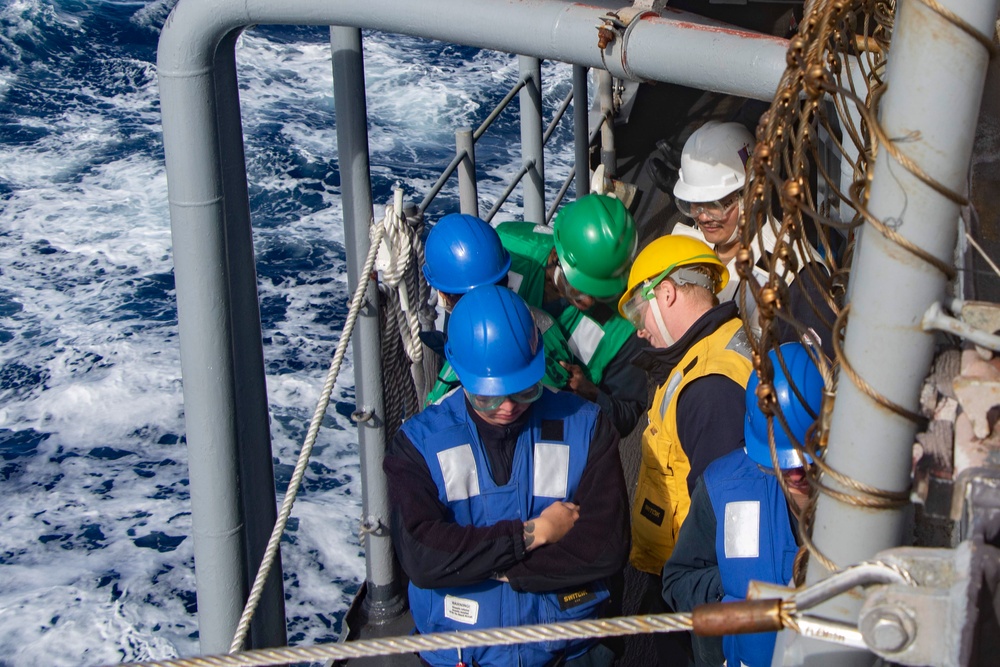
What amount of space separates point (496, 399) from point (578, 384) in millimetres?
827

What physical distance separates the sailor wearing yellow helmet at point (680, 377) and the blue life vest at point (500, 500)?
259 millimetres

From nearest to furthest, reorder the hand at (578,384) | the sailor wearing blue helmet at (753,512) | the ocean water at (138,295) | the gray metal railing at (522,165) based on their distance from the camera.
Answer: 1. the sailor wearing blue helmet at (753,512)
2. the hand at (578,384)
3. the gray metal railing at (522,165)
4. the ocean water at (138,295)

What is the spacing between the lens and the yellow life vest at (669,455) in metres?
2.92

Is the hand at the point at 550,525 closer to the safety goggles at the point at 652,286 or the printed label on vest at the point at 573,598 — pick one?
the printed label on vest at the point at 573,598

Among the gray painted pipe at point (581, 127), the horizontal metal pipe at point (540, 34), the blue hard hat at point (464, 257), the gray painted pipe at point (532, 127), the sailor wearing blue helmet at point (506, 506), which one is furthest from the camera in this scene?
the gray painted pipe at point (581, 127)

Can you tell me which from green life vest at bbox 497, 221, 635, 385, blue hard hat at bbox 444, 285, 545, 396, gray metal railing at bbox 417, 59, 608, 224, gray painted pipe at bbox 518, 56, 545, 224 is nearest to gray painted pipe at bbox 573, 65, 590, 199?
gray metal railing at bbox 417, 59, 608, 224

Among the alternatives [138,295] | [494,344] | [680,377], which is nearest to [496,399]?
[494,344]

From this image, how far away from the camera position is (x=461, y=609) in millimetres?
2887

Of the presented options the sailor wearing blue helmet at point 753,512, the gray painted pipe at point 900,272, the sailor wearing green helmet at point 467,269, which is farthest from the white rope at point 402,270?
the gray painted pipe at point 900,272

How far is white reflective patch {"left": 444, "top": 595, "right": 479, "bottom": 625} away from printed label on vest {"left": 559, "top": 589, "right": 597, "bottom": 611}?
0.22 m

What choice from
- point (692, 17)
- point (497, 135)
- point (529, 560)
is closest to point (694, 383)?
point (529, 560)

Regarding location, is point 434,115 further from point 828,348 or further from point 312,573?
point 828,348

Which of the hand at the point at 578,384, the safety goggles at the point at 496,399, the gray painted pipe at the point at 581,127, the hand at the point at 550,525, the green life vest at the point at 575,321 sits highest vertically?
the gray painted pipe at the point at 581,127

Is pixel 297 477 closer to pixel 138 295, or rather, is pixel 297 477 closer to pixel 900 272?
pixel 900 272
